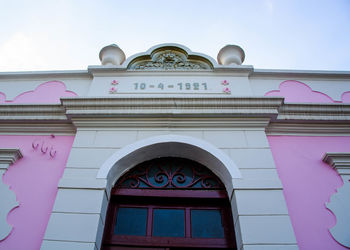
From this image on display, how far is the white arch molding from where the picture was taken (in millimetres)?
3850

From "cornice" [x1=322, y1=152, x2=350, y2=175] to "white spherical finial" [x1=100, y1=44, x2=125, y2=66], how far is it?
4.62m

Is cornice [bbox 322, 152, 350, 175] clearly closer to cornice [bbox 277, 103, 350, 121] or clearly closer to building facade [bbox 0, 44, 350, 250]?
building facade [bbox 0, 44, 350, 250]

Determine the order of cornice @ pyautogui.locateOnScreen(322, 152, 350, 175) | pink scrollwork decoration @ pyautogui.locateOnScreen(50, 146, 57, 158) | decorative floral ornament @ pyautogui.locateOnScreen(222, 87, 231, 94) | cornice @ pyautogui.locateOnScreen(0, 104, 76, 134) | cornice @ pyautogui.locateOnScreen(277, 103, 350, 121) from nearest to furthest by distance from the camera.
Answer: cornice @ pyautogui.locateOnScreen(322, 152, 350, 175)
pink scrollwork decoration @ pyautogui.locateOnScreen(50, 146, 57, 158)
cornice @ pyautogui.locateOnScreen(277, 103, 350, 121)
cornice @ pyautogui.locateOnScreen(0, 104, 76, 134)
decorative floral ornament @ pyautogui.locateOnScreen(222, 87, 231, 94)

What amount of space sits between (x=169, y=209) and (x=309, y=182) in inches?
84.0

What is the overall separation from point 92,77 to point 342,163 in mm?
4864

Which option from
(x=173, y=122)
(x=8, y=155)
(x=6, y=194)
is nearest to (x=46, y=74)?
(x=8, y=155)

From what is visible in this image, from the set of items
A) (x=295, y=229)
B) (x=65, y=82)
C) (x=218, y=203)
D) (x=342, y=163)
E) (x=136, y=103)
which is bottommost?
(x=295, y=229)

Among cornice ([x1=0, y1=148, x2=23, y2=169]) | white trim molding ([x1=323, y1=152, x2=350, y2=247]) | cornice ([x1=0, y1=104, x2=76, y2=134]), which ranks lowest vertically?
white trim molding ([x1=323, y1=152, x2=350, y2=247])

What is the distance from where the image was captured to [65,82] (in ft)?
17.9

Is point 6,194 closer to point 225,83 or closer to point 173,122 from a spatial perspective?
point 173,122

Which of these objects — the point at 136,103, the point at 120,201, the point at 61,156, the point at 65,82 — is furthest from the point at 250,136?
the point at 65,82

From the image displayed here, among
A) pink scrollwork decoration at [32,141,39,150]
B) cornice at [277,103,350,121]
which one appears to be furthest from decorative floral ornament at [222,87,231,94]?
pink scrollwork decoration at [32,141,39,150]

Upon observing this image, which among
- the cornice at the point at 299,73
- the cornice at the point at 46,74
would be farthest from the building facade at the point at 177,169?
the cornice at the point at 46,74

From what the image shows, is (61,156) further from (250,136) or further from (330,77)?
(330,77)
